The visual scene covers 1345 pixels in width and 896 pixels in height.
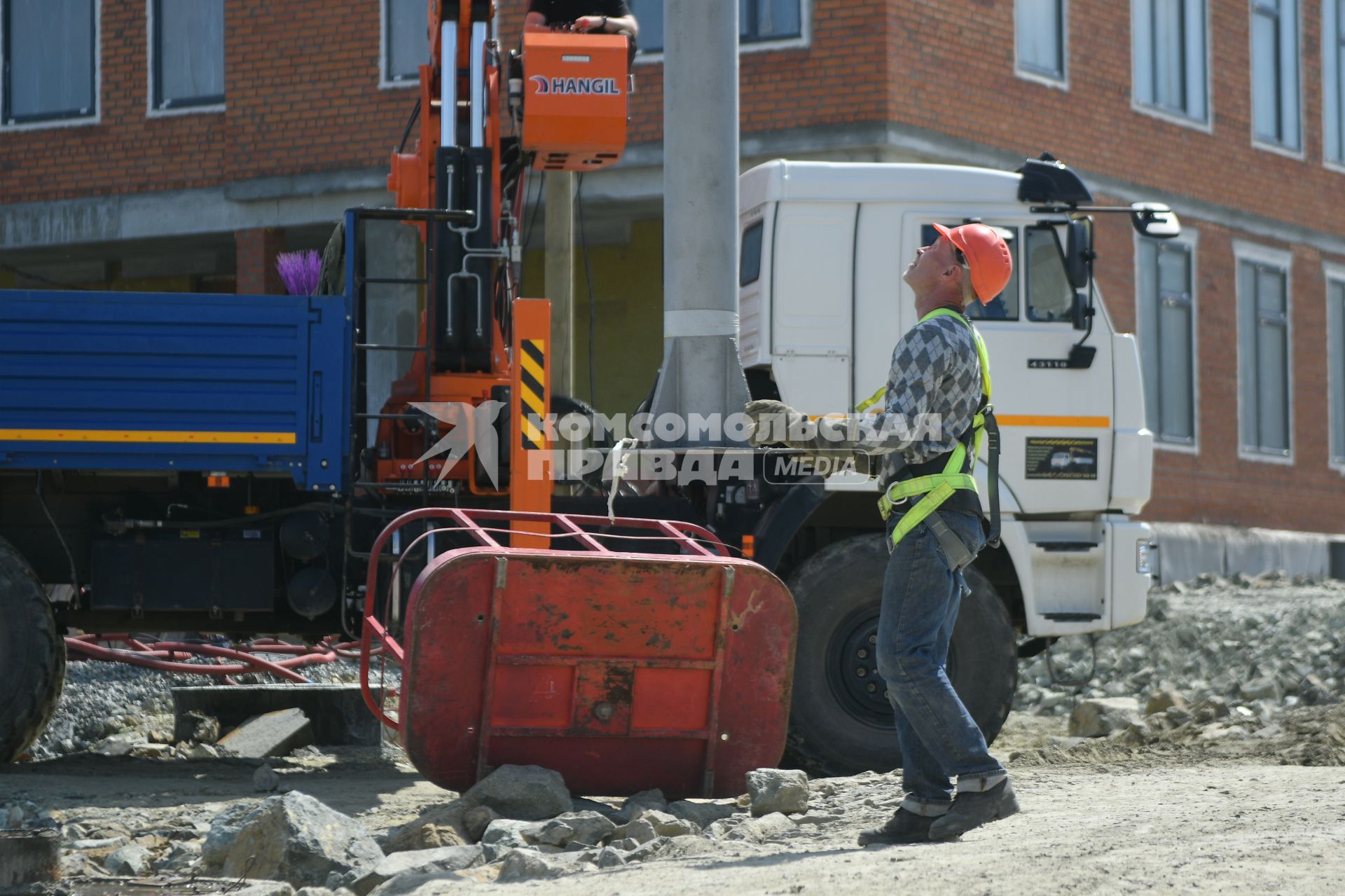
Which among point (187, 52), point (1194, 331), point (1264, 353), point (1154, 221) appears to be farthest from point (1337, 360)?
point (187, 52)

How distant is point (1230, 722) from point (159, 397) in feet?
20.0

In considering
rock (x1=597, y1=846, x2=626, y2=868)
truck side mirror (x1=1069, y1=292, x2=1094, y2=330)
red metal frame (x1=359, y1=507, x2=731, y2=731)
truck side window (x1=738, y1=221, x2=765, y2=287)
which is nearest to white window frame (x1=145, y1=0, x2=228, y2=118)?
truck side window (x1=738, y1=221, x2=765, y2=287)

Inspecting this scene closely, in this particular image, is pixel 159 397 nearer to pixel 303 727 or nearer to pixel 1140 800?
pixel 303 727

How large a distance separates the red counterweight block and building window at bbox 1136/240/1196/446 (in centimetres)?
1220

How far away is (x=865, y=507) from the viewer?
8273mm

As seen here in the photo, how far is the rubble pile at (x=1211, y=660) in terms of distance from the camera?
1100cm

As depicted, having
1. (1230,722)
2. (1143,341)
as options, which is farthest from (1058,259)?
(1143,341)

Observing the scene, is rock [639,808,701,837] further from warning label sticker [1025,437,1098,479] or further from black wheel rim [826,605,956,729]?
warning label sticker [1025,437,1098,479]

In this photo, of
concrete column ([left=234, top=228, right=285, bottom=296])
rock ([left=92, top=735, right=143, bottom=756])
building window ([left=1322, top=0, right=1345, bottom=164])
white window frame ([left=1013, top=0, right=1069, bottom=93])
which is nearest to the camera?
rock ([left=92, top=735, right=143, bottom=756])

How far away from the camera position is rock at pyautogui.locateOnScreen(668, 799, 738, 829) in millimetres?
6230

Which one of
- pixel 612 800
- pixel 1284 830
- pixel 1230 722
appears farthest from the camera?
pixel 1230 722

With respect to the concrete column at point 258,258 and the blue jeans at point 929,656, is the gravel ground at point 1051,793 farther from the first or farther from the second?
the concrete column at point 258,258

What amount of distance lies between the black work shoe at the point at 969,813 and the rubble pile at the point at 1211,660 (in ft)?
16.3

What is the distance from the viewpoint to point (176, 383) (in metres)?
7.95
